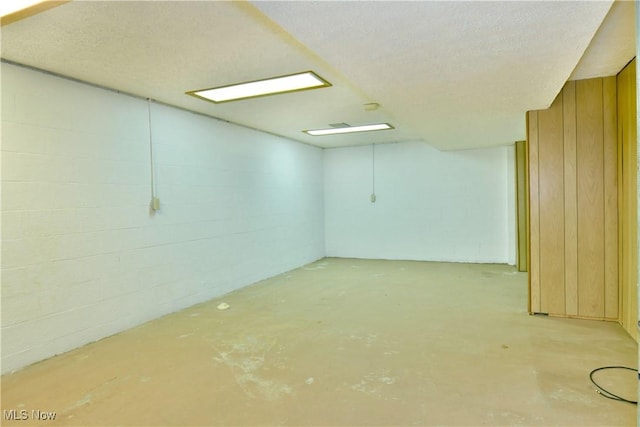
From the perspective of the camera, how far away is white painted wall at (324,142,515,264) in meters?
6.75

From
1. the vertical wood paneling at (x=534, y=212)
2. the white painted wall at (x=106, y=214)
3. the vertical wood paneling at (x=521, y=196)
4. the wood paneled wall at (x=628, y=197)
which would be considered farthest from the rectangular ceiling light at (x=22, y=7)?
the vertical wood paneling at (x=521, y=196)

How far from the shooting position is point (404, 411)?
7.21 feet

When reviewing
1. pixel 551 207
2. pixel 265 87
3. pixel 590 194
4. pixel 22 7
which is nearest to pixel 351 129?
pixel 265 87

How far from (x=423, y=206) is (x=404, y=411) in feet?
17.6

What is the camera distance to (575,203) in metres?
3.67

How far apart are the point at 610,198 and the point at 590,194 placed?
16 cm

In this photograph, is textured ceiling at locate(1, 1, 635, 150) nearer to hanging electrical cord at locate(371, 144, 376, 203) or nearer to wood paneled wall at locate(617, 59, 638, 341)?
wood paneled wall at locate(617, 59, 638, 341)

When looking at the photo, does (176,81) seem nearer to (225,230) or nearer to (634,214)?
(225,230)

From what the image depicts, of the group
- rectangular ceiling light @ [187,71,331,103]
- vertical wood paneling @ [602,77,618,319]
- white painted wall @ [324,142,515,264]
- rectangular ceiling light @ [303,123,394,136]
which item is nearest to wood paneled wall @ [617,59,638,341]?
vertical wood paneling @ [602,77,618,319]

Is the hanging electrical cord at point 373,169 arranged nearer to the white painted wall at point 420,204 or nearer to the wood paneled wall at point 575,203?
the white painted wall at point 420,204

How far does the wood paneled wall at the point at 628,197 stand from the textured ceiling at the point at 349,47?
10.2 inches

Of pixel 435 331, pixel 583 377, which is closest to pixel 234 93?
pixel 435 331

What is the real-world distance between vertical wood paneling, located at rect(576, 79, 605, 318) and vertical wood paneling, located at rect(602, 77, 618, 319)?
0.03 meters

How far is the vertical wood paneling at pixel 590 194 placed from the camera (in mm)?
3562
